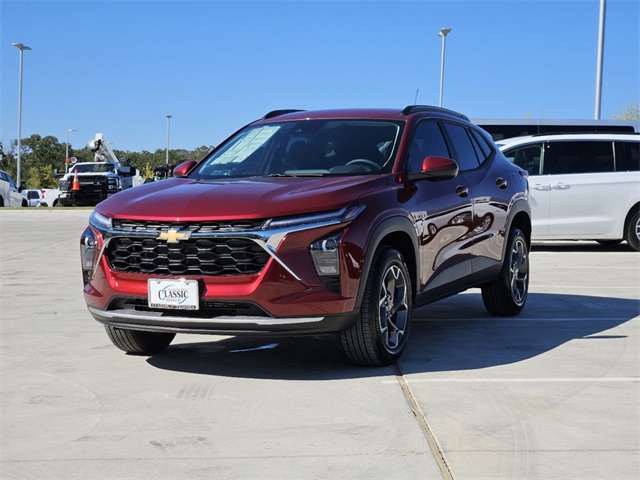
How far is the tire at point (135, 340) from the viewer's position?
643 cm

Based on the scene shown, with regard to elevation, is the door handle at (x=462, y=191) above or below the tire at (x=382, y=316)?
above

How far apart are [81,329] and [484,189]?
3.35m

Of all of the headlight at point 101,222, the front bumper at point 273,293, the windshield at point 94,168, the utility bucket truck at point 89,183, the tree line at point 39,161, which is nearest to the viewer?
the front bumper at point 273,293

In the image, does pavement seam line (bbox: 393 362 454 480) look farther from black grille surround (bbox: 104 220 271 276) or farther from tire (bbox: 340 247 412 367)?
black grille surround (bbox: 104 220 271 276)

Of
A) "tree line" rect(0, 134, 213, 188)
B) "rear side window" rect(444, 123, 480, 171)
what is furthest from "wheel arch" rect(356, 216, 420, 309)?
"tree line" rect(0, 134, 213, 188)

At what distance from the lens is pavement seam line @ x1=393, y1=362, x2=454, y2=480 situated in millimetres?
4055

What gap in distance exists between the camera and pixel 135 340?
6453 millimetres

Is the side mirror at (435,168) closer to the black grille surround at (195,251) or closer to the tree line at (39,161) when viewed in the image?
the black grille surround at (195,251)

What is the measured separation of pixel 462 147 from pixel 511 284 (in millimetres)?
1323

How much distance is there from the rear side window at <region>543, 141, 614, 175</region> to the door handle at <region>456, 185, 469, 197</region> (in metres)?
7.73

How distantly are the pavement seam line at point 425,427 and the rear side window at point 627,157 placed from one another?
9853 millimetres

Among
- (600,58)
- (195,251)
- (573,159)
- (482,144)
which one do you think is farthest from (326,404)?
(600,58)

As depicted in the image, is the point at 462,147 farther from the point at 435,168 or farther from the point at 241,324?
the point at 241,324

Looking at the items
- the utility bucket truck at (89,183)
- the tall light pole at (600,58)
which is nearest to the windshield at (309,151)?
the tall light pole at (600,58)
